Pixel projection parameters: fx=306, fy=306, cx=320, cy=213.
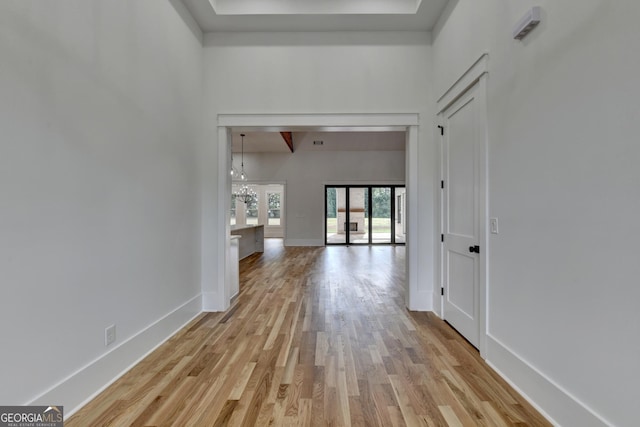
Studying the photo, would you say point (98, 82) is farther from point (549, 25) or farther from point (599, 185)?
point (599, 185)

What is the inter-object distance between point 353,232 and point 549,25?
10031mm

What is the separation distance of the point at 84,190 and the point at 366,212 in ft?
32.8

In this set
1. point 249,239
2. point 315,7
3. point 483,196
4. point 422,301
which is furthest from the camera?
point 249,239

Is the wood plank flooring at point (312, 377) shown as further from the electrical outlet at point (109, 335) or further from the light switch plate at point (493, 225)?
the light switch plate at point (493, 225)

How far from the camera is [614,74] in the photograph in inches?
54.5

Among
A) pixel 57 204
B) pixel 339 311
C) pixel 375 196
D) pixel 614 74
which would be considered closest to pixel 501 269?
pixel 614 74

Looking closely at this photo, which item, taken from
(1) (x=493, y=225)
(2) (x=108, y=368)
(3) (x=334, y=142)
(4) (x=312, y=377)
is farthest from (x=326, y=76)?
(3) (x=334, y=142)

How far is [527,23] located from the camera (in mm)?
1871

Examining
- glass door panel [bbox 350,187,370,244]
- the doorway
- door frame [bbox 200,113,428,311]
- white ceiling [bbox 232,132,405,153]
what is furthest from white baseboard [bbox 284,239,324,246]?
the doorway

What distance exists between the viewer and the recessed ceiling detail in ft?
11.0

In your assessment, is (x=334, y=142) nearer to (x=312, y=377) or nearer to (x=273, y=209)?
(x=273, y=209)

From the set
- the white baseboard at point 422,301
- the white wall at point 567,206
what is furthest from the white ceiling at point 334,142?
the white wall at point 567,206

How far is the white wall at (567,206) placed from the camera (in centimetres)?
134

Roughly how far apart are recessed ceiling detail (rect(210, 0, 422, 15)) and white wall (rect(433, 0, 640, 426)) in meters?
1.25
